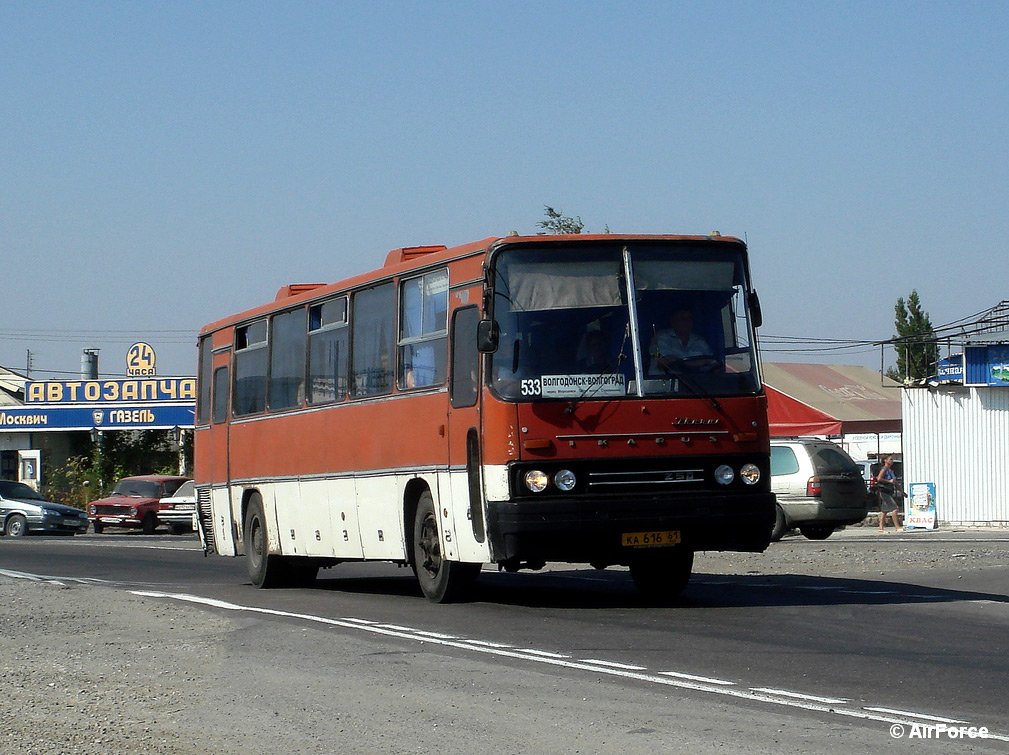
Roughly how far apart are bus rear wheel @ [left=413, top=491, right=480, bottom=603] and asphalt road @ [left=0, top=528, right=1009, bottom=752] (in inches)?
8.2

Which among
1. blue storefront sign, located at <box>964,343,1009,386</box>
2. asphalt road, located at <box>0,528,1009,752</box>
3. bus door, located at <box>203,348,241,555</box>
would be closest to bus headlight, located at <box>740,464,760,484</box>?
asphalt road, located at <box>0,528,1009,752</box>

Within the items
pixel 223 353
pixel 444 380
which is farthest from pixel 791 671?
Answer: pixel 223 353

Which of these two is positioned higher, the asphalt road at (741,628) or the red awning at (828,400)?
the red awning at (828,400)

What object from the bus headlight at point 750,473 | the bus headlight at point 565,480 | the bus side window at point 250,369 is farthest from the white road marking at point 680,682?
the bus side window at point 250,369

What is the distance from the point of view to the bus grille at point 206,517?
2056 cm

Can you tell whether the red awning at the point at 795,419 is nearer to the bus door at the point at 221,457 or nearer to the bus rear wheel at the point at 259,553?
the bus door at the point at 221,457

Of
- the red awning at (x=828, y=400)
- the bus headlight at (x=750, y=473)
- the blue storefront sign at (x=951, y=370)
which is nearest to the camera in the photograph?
the bus headlight at (x=750, y=473)

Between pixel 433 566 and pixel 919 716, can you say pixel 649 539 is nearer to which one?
pixel 433 566

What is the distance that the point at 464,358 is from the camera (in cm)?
1345

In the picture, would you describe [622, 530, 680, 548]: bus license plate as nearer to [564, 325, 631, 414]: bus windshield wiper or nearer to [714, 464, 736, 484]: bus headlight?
[714, 464, 736, 484]: bus headlight

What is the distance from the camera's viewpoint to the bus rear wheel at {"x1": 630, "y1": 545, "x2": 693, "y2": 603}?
14.7 m

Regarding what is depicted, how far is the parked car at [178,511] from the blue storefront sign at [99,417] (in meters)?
14.0

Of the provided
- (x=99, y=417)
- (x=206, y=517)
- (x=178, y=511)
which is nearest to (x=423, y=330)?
(x=206, y=517)

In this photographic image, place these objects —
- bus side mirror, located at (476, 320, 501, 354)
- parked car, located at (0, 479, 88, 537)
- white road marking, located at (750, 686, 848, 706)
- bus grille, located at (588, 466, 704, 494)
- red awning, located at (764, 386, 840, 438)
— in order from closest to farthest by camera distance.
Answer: white road marking, located at (750, 686, 848, 706)
bus side mirror, located at (476, 320, 501, 354)
bus grille, located at (588, 466, 704, 494)
red awning, located at (764, 386, 840, 438)
parked car, located at (0, 479, 88, 537)
